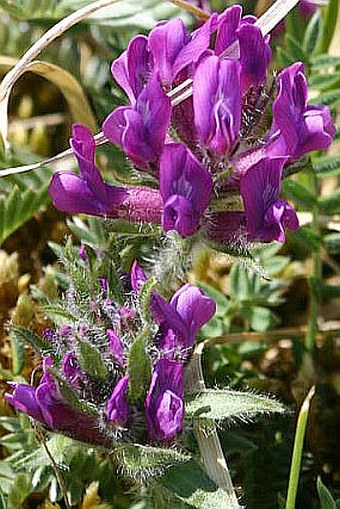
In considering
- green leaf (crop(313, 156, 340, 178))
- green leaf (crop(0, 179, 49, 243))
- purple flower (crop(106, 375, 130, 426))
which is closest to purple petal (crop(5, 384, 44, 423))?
purple flower (crop(106, 375, 130, 426))

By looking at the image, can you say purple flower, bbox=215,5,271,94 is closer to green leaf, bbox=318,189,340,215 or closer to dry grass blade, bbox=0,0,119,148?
dry grass blade, bbox=0,0,119,148

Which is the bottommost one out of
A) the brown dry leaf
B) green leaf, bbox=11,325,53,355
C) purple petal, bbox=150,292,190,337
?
the brown dry leaf

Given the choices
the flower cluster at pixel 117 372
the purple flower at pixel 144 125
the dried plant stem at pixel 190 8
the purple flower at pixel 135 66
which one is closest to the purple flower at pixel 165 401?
the flower cluster at pixel 117 372

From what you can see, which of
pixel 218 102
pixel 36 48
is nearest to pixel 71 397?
pixel 218 102

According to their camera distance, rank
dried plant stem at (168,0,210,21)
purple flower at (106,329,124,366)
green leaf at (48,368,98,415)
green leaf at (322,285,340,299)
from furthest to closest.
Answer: green leaf at (322,285,340,299) < dried plant stem at (168,0,210,21) < purple flower at (106,329,124,366) < green leaf at (48,368,98,415)

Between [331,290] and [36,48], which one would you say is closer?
[36,48]

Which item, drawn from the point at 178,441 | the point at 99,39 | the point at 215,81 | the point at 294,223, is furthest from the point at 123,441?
the point at 99,39

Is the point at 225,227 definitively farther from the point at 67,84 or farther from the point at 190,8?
the point at 67,84
